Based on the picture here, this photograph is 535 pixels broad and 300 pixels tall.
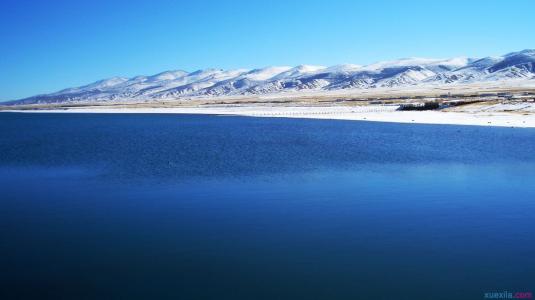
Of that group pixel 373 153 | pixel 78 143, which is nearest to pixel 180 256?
pixel 373 153

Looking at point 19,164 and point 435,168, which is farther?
point 19,164

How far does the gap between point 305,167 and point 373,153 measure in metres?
6.83

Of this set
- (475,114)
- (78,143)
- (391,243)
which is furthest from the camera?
(475,114)

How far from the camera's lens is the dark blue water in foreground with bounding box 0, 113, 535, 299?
9625mm

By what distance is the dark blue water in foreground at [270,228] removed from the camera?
9.62 metres

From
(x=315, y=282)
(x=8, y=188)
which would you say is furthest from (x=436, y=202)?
(x=8, y=188)

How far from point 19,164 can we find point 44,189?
9991 millimetres

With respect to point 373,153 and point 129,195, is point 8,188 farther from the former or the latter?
point 373,153

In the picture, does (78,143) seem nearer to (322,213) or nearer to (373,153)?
(373,153)

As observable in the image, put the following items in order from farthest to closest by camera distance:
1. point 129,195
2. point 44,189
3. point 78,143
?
point 78,143 < point 44,189 < point 129,195

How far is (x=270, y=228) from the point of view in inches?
532

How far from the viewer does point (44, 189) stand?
65.7 feet

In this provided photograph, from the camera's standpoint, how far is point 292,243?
1211 centimetres

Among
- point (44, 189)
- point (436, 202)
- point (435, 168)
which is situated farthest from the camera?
point (435, 168)
